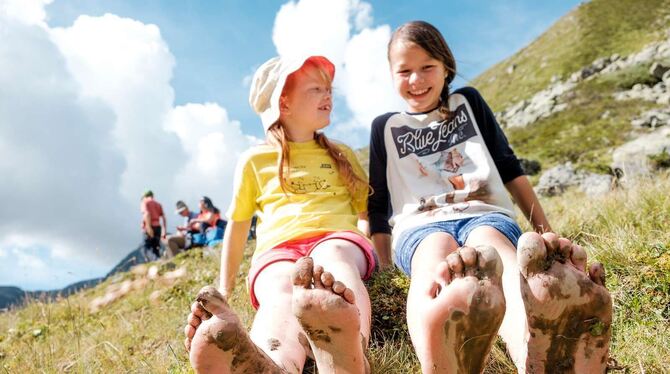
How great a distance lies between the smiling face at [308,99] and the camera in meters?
2.87

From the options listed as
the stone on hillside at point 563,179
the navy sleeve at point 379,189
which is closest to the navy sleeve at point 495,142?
the navy sleeve at point 379,189

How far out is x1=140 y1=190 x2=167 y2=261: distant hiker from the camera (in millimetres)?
12047

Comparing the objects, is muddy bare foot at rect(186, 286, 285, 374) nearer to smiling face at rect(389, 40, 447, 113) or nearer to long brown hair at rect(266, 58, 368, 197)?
long brown hair at rect(266, 58, 368, 197)

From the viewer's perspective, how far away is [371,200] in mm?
2990

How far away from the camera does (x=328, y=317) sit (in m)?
1.42

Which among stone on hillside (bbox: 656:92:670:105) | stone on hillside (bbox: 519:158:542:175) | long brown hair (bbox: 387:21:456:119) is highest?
stone on hillside (bbox: 656:92:670:105)

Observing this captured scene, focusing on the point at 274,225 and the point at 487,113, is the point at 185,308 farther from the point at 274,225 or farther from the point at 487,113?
the point at 487,113

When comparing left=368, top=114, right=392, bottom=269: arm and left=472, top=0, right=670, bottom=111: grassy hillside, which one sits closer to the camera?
left=368, top=114, right=392, bottom=269: arm

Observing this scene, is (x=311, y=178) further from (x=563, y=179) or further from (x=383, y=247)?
(x=563, y=179)

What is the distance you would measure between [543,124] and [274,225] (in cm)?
3768

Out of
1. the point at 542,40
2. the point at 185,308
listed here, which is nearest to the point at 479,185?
the point at 185,308

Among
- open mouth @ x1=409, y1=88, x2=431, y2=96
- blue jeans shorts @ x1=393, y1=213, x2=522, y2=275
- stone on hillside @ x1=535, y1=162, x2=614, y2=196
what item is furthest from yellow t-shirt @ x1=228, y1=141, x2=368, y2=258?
stone on hillside @ x1=535, y1=162, x2=614, y2=196

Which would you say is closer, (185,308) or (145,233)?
(185,308)

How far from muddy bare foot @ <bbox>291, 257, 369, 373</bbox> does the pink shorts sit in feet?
2.74
